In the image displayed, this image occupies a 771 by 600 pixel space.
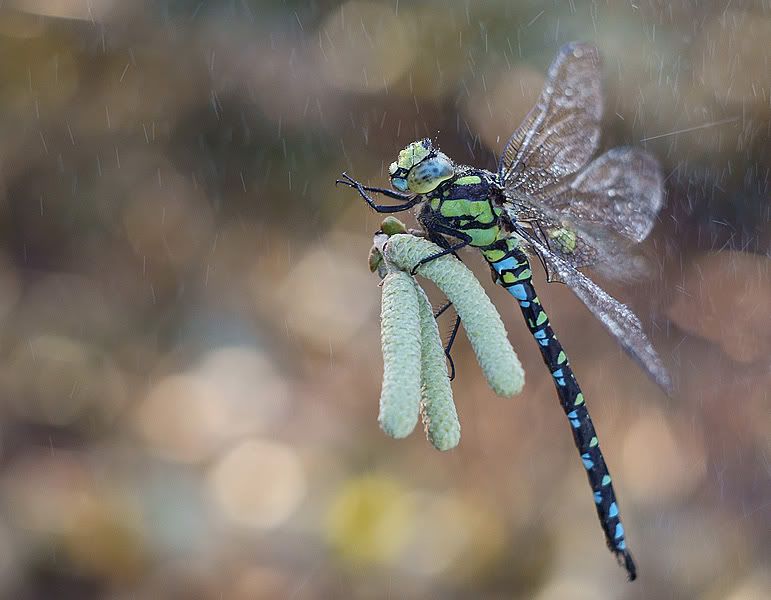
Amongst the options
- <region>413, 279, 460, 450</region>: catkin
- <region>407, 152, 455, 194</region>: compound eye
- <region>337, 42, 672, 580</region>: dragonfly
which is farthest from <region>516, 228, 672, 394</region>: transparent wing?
<region>413, 279, 460, 450</region>: catkin

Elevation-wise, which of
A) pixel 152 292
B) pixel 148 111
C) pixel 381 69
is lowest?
pixel 152 292

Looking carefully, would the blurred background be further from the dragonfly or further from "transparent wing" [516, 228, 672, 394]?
"transparent wing" [516, 228, 672, 394]

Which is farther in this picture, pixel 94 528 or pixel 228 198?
pixel 228 198

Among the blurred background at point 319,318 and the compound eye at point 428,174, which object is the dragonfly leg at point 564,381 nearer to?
the compound eye at point 428,174

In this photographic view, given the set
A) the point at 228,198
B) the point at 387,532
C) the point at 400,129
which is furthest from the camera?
the point at 228,198

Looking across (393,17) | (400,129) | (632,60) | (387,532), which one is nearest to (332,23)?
(393,17)

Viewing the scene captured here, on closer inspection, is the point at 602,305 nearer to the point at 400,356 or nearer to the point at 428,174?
the point at 428,174

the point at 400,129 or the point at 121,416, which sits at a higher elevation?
the point at 400,129

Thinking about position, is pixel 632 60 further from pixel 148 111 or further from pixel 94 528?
pixel 94 528
